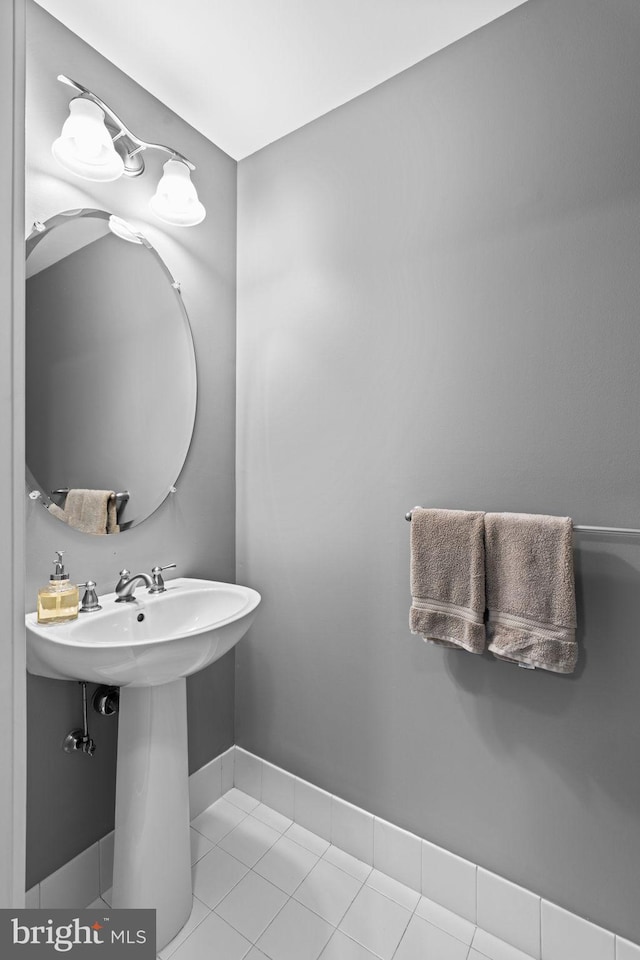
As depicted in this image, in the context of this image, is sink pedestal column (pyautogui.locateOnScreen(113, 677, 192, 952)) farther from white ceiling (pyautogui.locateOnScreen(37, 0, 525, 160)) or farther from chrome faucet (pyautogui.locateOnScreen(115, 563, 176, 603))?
white ceiling (pyautogui.locateOnScreen(37, 0, 525, 160))

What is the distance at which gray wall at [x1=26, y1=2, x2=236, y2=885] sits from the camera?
126 centimetres

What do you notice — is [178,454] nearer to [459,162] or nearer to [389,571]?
[389,571]

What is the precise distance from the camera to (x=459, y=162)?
1.36 metres

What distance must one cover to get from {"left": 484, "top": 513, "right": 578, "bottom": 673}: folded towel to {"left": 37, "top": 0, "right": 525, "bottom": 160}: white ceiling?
4.37 feet

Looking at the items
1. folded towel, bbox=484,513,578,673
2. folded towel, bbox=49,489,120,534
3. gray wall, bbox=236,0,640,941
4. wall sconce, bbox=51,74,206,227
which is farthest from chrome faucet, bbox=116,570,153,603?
wall sconce, bbox=51,74,206,227

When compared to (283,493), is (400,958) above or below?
below

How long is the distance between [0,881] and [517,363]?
1.37 metres

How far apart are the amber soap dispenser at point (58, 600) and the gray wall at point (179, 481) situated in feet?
0.27

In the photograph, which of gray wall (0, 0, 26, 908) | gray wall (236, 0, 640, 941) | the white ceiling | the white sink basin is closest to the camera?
gray wall (0, 0, 26, 908)

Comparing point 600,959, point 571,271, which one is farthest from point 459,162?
point 600,959

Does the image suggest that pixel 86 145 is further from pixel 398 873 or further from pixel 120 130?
pixel 398 873

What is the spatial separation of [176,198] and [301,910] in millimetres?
2090

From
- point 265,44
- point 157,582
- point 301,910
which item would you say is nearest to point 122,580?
point 157,582

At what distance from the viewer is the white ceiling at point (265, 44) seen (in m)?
1.28
